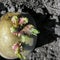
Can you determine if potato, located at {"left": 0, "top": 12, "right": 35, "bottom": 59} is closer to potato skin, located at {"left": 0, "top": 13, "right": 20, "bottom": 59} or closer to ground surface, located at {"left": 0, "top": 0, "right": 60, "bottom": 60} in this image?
potato skin, located at {"left": 0, "top": 13, "right": 20, "bottom": 59}

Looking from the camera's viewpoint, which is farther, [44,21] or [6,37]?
[44,21]

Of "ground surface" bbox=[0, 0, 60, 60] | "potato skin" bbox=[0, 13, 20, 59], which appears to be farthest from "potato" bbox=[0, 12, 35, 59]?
"ground surface" bbox=[0, 0, 60, 60]

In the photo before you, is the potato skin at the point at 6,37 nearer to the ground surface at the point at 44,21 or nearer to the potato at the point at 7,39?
the potato at the point at 7,39

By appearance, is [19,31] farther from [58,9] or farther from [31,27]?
[58,9]

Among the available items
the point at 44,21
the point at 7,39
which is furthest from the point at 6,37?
the point at 44,21

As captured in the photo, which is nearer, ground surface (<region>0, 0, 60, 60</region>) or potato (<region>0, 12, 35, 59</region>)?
potato (<region>0, 12, 35, 59</region>)

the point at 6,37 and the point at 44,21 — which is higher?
the point at 6,37

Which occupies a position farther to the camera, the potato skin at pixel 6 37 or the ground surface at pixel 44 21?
the ground surface at pixel 44 21

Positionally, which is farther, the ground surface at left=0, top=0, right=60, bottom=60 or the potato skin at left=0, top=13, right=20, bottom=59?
the ground surface at left=0, top=0, right=60, bottom=60

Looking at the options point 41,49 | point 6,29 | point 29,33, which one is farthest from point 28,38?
point 41,49

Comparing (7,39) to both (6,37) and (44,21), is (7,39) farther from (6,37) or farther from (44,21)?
(44,21)

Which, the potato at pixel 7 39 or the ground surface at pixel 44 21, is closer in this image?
the potato at pixel 7 39

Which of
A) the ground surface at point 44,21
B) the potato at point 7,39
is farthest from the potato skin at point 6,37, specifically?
the ground surface at point 44,21
